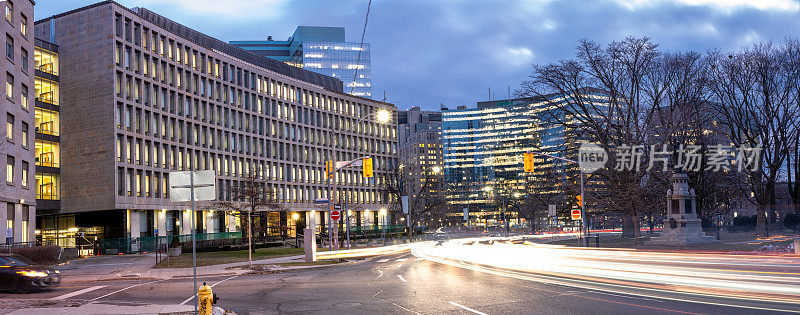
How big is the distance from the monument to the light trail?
16762 mm

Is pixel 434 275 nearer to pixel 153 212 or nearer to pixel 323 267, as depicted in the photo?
pixel 323 267

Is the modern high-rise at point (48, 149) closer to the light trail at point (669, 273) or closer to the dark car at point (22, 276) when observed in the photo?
the dark car at point (22, 276)

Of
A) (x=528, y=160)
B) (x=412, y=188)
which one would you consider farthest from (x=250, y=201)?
(x=412, y=188)

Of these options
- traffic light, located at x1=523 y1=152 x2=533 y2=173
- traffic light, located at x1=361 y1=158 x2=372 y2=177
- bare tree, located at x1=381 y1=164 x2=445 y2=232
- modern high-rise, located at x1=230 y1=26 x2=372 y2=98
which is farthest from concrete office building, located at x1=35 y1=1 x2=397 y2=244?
modern high-rise, located at x1=230 y1=26 x2=372 y2=98

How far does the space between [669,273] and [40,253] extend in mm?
32669

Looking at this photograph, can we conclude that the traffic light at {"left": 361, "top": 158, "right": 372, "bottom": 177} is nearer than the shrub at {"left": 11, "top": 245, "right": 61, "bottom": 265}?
No

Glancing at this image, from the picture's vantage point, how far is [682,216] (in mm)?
42250

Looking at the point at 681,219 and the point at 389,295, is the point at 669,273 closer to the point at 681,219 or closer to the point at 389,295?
the point at 389,295

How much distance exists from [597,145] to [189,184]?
4157 centimetres

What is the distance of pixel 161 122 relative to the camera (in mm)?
71750

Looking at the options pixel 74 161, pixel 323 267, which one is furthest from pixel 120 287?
pixel 74 161

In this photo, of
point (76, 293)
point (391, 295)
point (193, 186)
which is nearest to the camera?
point (193, 186)

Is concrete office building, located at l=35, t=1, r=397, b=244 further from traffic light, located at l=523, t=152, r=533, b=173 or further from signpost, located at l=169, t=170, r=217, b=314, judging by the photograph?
signpost, located at l=169, t=170, r=217, b=314

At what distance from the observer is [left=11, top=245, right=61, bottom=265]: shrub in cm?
3479
